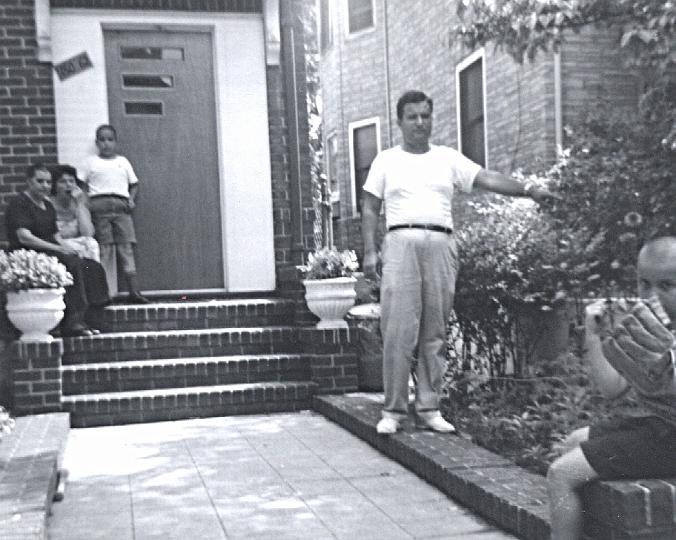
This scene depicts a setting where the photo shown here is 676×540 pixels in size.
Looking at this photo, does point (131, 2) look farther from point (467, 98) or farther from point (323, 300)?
point (467, 98)

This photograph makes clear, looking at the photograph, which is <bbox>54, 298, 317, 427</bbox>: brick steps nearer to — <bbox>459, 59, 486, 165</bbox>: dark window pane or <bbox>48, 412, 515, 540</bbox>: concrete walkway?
<bbox>48, 412, 515, 540</bbox>: concrete walkway

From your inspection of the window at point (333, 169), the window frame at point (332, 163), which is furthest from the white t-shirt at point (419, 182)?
the window at point (333, 169)

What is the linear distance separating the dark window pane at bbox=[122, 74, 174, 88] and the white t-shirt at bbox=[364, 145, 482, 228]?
11.5 ft

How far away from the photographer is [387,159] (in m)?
4.93

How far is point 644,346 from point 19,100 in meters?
6.27

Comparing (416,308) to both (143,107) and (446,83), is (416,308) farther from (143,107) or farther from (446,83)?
(446,83)

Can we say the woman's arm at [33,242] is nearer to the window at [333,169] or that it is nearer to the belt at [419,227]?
the belt at [419,227]

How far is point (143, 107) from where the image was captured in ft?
25.6

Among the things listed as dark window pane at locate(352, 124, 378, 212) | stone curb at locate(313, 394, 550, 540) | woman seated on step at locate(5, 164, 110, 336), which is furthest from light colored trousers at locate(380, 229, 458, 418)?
dark window pane at locate(352, 124, 378, 212)

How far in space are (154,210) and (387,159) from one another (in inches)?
137

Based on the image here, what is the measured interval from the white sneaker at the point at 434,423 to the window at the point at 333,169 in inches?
479

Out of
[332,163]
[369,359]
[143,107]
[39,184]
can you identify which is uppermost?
[332,163]

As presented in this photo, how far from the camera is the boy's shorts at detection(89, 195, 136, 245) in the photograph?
732cm

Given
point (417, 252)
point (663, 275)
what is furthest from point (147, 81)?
point (663, 275)
